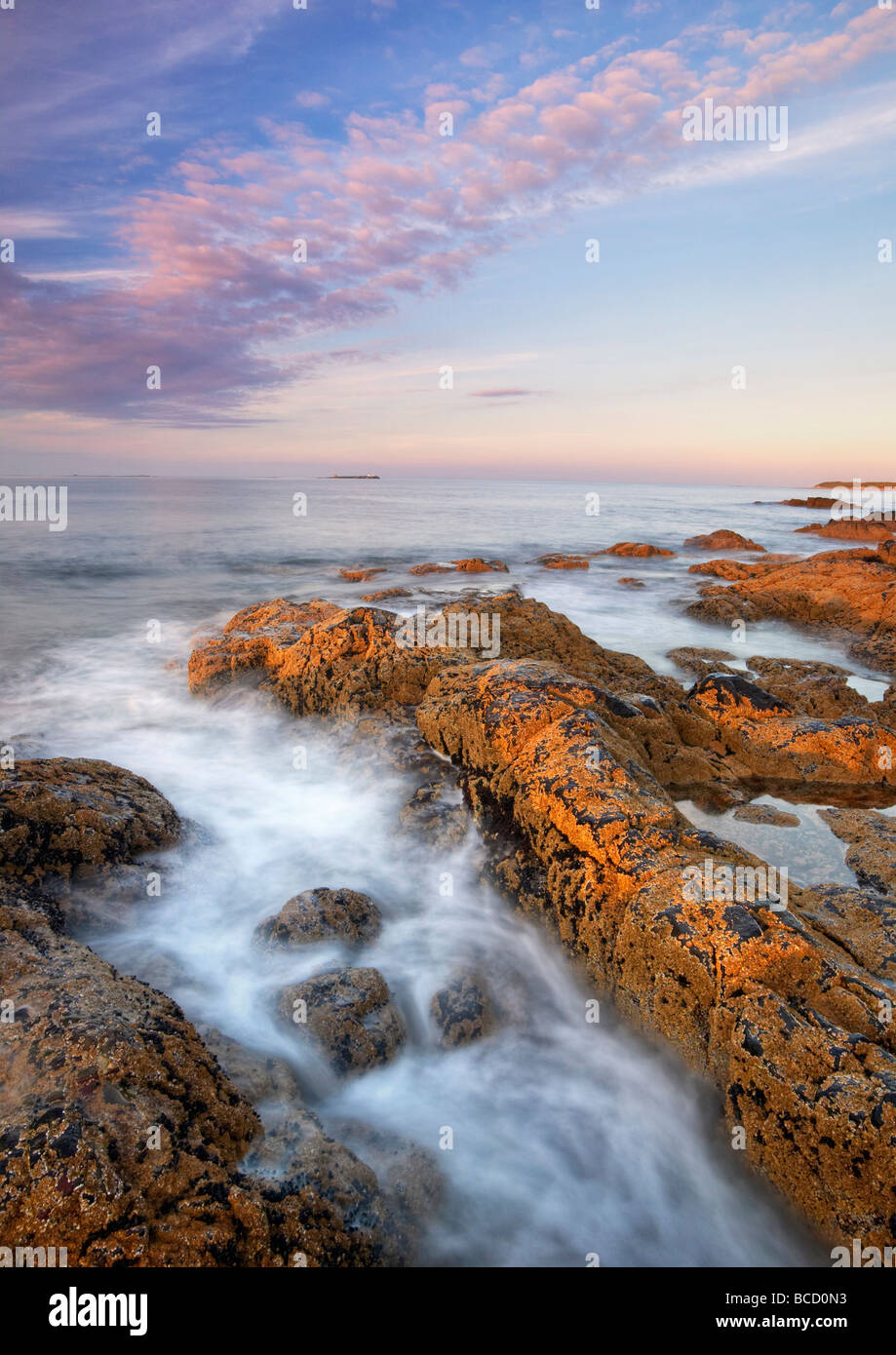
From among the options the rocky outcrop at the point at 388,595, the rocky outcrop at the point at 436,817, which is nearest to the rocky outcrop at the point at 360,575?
the rocky outcrop at the point at 388,595

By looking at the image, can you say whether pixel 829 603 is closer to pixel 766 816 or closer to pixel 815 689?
pixel 815 689

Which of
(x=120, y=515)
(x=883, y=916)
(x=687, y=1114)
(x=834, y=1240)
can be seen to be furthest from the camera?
(x=120, y=515)

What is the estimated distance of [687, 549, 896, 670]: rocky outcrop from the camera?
44.3ft

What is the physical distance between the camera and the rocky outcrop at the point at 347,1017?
147 inches

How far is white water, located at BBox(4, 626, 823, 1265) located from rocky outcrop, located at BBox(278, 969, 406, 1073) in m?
0.10

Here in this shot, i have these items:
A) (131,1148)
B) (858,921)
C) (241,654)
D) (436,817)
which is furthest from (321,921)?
(241,654)

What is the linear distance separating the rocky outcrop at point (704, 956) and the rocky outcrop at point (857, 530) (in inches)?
1526

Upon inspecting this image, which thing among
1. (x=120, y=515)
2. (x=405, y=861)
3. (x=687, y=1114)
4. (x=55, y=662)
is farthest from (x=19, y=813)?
(x=120, y=515)

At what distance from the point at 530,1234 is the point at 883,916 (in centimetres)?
310

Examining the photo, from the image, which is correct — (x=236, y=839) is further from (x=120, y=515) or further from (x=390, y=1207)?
(x=120, y=515)

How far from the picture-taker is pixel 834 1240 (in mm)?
2785

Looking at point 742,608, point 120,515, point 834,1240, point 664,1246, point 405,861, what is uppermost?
point 120,515

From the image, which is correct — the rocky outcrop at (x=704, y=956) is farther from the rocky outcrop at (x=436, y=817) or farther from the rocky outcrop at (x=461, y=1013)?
the rocky outcrop at (x=461, y=1013)

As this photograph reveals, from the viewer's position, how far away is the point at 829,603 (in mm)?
15555
